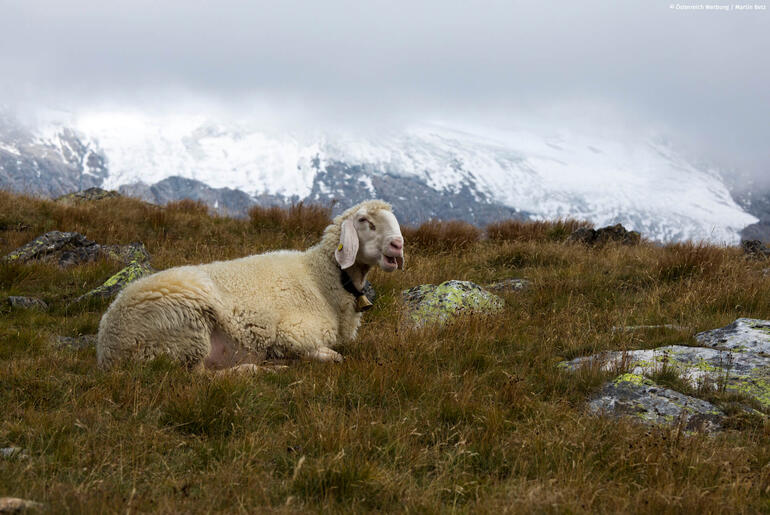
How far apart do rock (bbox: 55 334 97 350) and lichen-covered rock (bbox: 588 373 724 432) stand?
16.8ft

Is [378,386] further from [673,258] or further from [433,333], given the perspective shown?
[673,258]

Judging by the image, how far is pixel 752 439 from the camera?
13.1ft

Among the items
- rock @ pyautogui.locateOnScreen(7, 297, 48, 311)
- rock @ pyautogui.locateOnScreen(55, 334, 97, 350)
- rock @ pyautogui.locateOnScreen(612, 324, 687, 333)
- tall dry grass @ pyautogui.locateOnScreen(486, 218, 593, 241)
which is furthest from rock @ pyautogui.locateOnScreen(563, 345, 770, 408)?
tall dry grass @ pyautogui.locateOnScreen(486, 218, 593, 241)

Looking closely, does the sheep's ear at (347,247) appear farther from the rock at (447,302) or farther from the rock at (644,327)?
the rock at (644,327)

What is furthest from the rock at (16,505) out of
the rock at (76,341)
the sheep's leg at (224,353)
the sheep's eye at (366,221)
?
the sheep's eye at (366,221)

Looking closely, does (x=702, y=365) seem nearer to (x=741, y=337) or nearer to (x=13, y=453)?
(x=741, y=337)

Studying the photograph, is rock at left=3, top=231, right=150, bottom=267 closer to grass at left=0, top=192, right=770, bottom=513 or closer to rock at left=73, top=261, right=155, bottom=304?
rock at left=73, top=261, right=155, bottom=304

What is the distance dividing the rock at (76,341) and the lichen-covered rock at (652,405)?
5112mm

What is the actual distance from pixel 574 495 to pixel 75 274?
7946 mm

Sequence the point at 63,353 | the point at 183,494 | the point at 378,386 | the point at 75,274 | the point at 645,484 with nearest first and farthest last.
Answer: the point at 183,494
the point at 645,484
the point at 378,386
the point at 63,353
the point at 75,274

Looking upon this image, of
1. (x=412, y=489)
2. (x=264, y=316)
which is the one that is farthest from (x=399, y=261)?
(x=412, y=489)

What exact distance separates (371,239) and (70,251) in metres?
6.11

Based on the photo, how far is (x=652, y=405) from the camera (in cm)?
445

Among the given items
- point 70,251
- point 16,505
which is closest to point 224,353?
point 16,505
